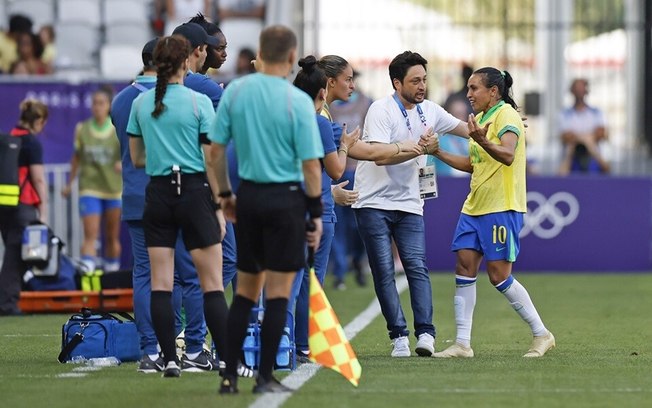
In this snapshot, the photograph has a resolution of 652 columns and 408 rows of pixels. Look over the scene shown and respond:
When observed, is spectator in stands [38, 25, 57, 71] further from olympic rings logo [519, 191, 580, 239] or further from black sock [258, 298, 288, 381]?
black sock [258, 298, 288, 381]

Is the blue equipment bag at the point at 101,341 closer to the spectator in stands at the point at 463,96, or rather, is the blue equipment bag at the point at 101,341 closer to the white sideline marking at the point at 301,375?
the white sideline marking at the point at 301,375

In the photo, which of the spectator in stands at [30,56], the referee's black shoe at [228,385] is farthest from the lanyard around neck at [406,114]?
the spectator in stands at [30,56]

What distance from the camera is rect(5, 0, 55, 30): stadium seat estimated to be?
21.5 metres

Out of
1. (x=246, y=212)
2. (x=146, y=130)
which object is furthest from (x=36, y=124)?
(x=246, y=212)

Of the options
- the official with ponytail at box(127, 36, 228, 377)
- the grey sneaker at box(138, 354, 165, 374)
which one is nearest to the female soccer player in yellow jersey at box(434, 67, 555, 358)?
the grey sneaker at box(138, 354, 165, 374)

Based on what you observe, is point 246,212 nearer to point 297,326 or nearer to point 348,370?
point 348,370

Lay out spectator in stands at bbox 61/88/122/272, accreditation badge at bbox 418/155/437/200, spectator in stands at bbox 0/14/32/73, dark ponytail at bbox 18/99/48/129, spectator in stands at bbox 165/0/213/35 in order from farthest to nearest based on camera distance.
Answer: spectator in stands at bbox 165/0/213/35, spectator in stands at bbox 0/14/32/73, spectator in stands at bbox 61/88/122/272, dark ponytail at bbox 18/99/48/129, accreditation badge at bbox 418/155/437/200

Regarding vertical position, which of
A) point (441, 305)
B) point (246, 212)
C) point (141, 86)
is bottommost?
point (441, 305)

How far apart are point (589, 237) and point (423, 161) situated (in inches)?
348

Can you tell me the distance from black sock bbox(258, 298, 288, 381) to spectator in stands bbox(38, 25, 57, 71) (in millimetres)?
13447

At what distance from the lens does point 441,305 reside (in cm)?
1471

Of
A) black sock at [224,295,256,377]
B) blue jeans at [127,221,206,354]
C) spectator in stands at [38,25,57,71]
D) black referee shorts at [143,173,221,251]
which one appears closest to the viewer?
black sock at [224,295,256,377]

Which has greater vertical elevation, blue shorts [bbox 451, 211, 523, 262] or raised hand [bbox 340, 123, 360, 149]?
raised hand [bbox 340, 123, 360, 149]

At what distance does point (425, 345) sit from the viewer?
10.2 m
